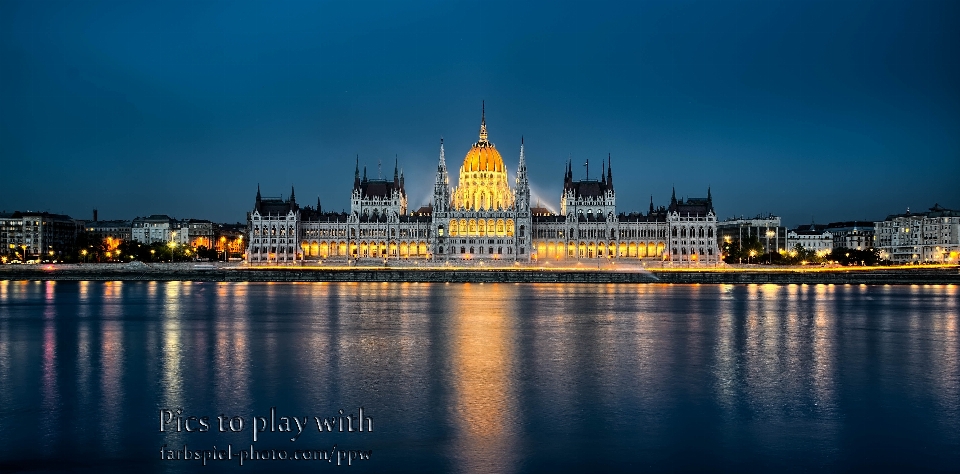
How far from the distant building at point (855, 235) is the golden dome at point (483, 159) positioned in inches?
2914

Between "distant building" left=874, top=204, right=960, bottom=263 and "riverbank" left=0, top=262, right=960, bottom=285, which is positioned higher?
"distant building" left=874, top=204, right=960, bottom=263

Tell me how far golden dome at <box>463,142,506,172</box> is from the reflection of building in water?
4.76 meters

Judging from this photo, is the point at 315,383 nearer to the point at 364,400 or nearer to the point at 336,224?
the point at 364,400

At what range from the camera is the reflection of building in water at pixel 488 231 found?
434 ft

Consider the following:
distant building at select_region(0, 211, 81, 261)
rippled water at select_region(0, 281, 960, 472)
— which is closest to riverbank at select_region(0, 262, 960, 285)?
distant building at select_region(0, 211, 81, 261)

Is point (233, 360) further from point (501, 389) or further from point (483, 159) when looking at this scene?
point (483, 159)

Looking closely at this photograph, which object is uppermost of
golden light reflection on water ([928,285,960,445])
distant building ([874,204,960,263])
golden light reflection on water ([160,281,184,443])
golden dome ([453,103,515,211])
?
golden dome ([453,103,515,211])

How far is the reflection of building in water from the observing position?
132250 mm

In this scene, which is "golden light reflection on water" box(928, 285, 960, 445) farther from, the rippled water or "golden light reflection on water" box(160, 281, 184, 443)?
"golden light reflection on water" box(160, 281, 184, 443)

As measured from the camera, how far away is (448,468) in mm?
15078

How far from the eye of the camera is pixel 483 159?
477 ft

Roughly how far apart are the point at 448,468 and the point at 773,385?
11.8 metres

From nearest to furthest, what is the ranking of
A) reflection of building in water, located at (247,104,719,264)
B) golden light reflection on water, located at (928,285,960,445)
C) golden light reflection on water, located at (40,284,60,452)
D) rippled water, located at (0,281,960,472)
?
rippled water, located at (0,281,960,472)
golden light reflection on water, located at (40,284,60,452)
golden light reflection on water, located at (928,285,960,445)
reflection of building in water, located at (247,104,719,264)

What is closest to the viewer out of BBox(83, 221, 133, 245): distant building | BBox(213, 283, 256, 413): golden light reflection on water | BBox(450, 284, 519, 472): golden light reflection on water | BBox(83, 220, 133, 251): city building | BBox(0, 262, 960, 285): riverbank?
BBox(450, 284, 519, 472): golden light reflection on water
